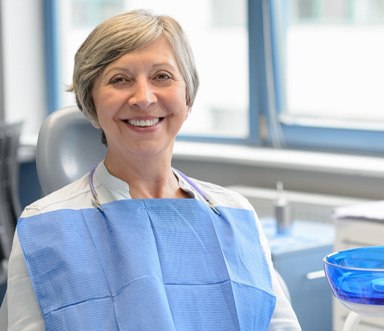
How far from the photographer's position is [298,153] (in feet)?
11.9

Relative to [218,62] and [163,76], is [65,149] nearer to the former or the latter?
[163,76]

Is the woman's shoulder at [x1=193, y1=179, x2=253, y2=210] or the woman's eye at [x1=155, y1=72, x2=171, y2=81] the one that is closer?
the woman's eye at [x1=155, y1=72, x2=171, y2=81]

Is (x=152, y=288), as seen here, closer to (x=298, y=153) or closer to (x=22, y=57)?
(x=298, y=153)

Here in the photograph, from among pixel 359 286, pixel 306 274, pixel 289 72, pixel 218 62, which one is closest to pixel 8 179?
pixel 218 62

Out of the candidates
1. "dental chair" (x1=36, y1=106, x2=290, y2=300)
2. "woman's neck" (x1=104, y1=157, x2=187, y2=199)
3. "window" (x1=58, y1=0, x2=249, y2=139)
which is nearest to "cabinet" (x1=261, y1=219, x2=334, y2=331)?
"dental chair" (x1=36, y1=106, x2=290, y2=300)

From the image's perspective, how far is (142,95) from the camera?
1.75 metres

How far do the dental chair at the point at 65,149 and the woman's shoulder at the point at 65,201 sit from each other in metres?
0.21

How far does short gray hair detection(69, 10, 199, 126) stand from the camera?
5.71 ft

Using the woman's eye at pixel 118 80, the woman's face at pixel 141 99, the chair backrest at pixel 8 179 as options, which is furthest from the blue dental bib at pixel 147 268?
the chair backrest at pixel 8 179

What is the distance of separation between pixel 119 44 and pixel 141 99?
11 cm

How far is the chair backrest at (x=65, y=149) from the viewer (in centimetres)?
204

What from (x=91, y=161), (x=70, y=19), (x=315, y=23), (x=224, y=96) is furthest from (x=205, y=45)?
(x=91, y=161)

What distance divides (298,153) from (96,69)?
1960 mm

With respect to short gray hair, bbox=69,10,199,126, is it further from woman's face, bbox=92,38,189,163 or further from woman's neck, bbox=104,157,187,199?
woman's neck, bbox=104,157,187,199
